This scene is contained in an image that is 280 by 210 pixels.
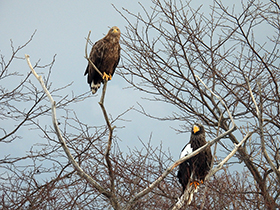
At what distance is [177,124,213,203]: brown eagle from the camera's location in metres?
4.56

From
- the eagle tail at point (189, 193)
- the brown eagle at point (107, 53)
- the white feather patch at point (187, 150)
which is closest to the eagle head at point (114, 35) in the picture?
the brown eagle at point (107, 53)

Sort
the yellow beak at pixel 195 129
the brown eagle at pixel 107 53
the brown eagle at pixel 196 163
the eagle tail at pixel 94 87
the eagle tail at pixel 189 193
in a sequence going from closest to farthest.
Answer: the eagle tail at pixel 189 193, the brown eagle at pixel 196 163, the yellow beak at pixel 195 129, the brown eagle at pixel 107 53, the eagle tail at pixel 94 87

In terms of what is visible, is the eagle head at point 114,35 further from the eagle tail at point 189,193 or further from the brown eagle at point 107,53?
the eagle tail at point 189,193

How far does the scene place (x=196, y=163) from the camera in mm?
4648

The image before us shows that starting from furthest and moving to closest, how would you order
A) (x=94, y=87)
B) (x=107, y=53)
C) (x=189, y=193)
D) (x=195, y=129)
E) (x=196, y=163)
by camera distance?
1. (x=94, y=87)
2. (x=107, y=53)
3. (x=195, y=129)
4. (x=196, y=163)
5. (x=189, y=193)

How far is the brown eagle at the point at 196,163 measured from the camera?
4.56 m

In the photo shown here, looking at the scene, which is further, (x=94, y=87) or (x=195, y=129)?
(x=94, y=87)

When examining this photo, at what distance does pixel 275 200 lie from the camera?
4.73 metres

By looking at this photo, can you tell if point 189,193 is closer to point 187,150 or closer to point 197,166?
point 197,166

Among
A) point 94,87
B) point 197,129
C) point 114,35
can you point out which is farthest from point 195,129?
point 114,35

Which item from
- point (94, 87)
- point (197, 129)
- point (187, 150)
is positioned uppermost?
point (94, 87)

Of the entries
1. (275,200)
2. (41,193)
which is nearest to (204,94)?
(275,200)

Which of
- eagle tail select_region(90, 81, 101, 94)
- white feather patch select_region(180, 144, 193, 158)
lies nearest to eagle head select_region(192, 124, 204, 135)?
white feather patch select_region(180, 144, 193, 158)

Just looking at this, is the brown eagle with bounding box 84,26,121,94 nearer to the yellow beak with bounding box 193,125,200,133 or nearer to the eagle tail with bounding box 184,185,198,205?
the yellow beak with bounding box 193,125,200,133
